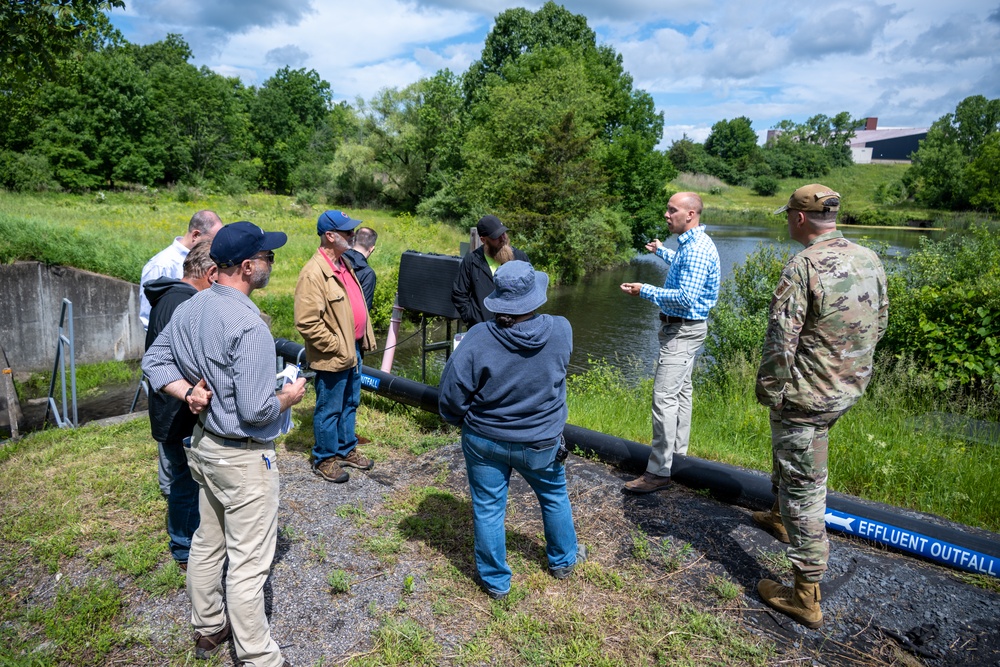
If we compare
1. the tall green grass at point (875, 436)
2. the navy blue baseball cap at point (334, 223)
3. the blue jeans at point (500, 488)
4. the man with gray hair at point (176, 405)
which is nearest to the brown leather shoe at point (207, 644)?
the man with gray hair at point (176, 405)

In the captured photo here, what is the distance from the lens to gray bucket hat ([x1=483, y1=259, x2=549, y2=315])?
2979mm

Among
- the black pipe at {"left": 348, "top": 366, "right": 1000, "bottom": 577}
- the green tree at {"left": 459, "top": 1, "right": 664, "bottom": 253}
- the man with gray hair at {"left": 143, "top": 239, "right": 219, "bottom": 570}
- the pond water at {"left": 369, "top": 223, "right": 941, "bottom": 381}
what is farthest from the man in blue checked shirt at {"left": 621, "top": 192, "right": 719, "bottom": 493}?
the green tree at {"left": 459, "top": 1, "right": 664, "bottom": 253}

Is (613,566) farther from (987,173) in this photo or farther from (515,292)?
(987,173)

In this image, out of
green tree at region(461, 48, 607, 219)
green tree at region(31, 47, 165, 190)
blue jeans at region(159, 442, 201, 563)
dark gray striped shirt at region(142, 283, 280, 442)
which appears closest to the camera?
dark gray striped shirt at region(142, 283, 280, 442)

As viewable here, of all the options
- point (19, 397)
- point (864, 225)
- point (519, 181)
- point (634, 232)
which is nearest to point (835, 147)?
point (864, 225)

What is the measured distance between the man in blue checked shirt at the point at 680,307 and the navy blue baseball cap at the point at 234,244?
8.02 ft

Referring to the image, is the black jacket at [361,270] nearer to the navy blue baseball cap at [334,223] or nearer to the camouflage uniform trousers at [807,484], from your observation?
the navy blue baseball cap at [334,223]

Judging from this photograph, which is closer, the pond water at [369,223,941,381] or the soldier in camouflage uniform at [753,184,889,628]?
the soldier in camouflage uniform at [753,184,889,628]

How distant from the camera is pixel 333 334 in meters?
4.60

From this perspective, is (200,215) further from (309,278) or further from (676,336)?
(676,336)

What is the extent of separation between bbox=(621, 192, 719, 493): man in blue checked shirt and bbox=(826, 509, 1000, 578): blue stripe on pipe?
113 centimetres

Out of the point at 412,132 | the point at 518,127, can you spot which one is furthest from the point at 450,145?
the point at 518,127

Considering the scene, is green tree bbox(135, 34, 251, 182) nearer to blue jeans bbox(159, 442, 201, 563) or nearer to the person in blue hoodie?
blue jeans bbox(159, 442, 201, 563)

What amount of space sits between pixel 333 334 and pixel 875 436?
4.97 metres
